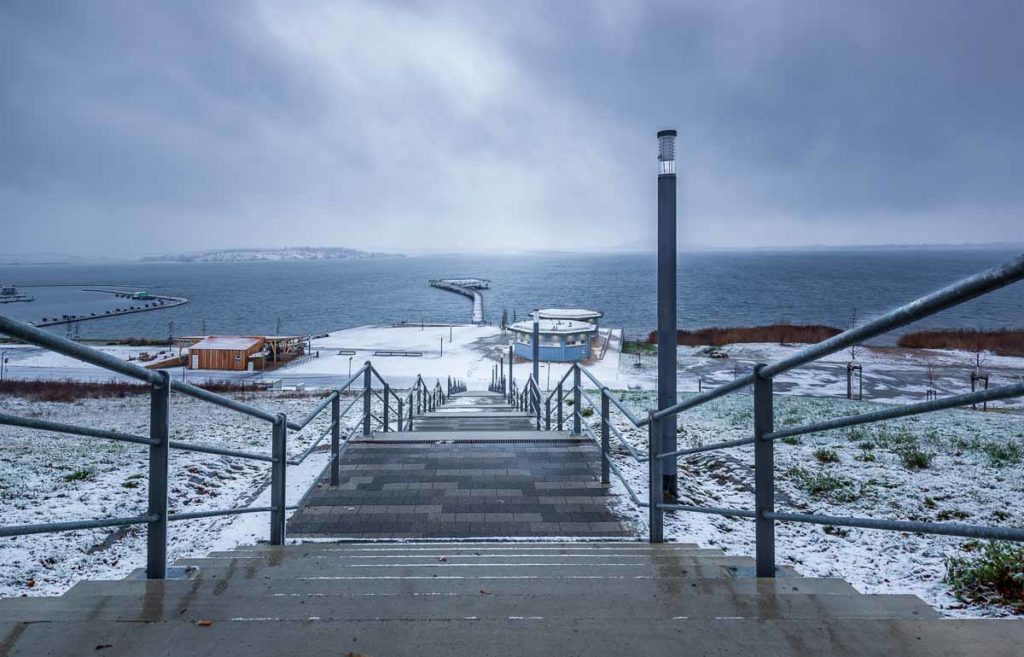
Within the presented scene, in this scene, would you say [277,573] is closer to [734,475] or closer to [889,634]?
[889,634]

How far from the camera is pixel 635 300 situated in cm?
9575

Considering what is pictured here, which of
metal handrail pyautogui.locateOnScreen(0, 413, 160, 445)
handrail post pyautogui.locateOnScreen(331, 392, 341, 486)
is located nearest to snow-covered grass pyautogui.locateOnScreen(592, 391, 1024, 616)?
handrail post pyautogui.locateOnScreen(331, 392, 341, 486)

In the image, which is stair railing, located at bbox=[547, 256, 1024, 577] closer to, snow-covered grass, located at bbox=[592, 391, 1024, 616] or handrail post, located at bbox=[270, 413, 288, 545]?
snow-covered grass, located at bbox=[592, 391, 1024, 616]

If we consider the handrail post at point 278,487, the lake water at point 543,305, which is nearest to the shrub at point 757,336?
the lake water at point 543,305

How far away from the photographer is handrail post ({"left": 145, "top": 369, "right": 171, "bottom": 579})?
113 inches

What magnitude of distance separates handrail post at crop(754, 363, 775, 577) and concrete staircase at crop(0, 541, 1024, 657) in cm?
14

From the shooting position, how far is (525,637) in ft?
6.56

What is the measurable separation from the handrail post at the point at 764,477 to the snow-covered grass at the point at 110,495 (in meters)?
3.55

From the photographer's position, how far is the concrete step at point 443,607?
88.3 inches

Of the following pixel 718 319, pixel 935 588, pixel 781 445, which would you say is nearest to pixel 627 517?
pixel 935 588

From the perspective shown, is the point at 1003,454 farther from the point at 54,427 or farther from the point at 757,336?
the point at 757,336

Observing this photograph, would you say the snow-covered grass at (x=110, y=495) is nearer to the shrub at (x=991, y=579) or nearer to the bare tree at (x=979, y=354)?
the shrub at (x=991, y=579)

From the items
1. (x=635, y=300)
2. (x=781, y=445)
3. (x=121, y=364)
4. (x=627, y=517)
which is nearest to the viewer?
(x=121, y=364)

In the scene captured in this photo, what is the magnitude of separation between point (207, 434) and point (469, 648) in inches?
378
